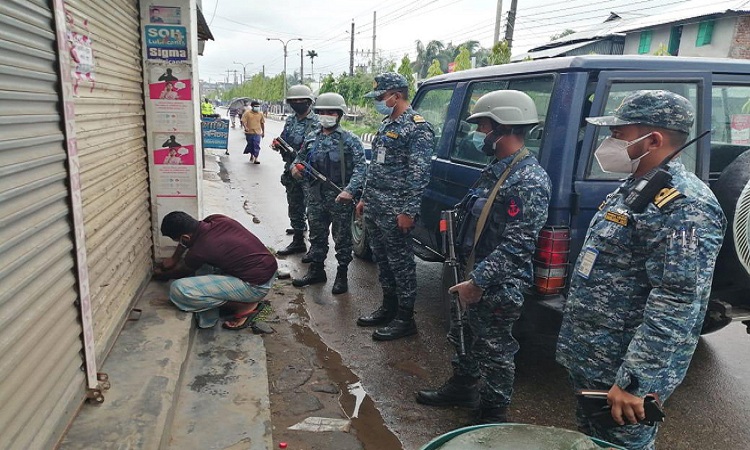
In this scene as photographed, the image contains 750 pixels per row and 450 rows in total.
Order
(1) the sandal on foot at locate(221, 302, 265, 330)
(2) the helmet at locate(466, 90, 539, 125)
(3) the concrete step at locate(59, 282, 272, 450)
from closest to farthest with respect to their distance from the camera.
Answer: (3) the concrete step at locate(59, 282, 272, 450), (2) the helmet at locate(466, 90, 539, 125), (1) the sandal on foot at locate(221, 302, 265, 330)

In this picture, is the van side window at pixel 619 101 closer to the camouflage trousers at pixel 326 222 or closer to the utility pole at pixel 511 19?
the camouflage trousers at pixel 326 222

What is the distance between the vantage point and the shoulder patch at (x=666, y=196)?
5.48 feet

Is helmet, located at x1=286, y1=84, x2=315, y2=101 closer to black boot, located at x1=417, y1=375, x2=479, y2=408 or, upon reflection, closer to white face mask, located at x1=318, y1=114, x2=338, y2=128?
white face mask, located at x1=318, y1=114, x2=338, y2=128

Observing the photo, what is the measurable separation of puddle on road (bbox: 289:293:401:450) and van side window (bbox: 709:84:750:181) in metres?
2.54

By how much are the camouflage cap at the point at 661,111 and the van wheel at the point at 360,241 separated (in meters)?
4.22

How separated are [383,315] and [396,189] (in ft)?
3.47

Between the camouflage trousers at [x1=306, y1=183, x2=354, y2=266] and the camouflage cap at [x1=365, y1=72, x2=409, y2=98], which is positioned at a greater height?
the camouflage cap at [x1=365, y1=72, x2=409, y2=98]

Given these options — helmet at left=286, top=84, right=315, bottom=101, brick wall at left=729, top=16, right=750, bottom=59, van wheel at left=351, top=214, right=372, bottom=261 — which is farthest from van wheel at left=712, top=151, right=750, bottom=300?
brick wall at left=729, top=16, right=750, bottom=59

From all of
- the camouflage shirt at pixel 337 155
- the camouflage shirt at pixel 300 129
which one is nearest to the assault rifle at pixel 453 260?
the camouflage shirt at pixel 337 155

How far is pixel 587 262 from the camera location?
76.2 inches

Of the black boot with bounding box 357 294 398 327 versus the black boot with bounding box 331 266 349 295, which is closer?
the black boot with bounding box 357 294 398 327

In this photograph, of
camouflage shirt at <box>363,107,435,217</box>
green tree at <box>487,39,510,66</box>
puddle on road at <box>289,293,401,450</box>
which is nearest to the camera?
puddle on road at <box>289,293,401,450</box>

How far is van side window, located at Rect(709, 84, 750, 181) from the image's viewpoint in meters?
3.29

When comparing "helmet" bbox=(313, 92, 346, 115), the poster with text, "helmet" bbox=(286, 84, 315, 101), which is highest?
the poster with text
